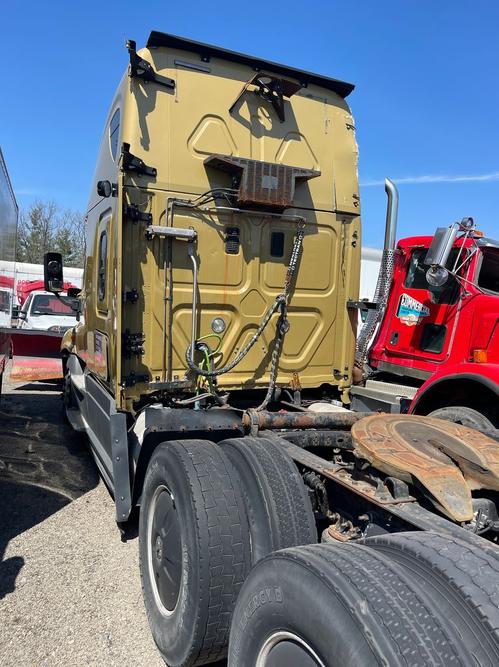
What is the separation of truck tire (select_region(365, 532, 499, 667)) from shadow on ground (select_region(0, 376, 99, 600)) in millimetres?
2904

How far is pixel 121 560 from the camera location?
3967 millimetres

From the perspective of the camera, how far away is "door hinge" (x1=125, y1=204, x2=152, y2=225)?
372 cm

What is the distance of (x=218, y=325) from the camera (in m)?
4.14

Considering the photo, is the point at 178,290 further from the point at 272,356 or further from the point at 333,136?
the point at 333,136

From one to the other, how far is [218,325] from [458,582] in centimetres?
287

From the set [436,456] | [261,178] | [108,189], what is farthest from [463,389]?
[108,189]

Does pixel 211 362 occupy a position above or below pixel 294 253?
below

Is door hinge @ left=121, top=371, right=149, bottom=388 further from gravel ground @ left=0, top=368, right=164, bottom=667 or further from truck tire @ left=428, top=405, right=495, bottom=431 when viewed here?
truck tire @ left=428, top=405, right=495, bottom=431

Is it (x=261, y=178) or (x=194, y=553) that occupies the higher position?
(x=261, y=178)

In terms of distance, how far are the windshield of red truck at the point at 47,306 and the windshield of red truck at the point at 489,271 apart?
10114mm

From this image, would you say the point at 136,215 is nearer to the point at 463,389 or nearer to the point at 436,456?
the point at 436,456

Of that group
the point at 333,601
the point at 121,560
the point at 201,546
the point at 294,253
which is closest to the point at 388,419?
the point at 201,546

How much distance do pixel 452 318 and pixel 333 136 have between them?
2223 millimetres

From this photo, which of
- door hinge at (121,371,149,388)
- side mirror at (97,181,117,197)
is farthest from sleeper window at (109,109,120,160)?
door hinge at (121,371,149,388)
